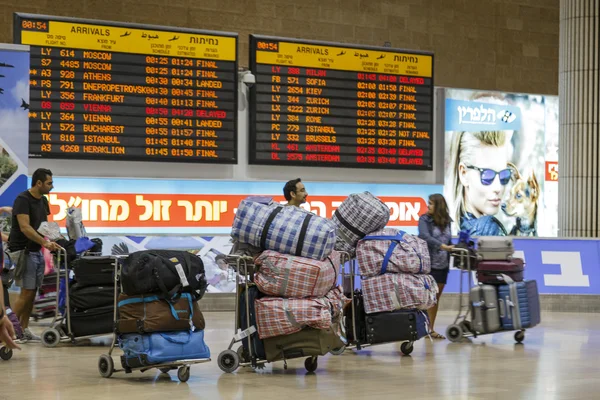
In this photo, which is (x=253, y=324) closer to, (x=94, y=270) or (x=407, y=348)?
(x=407, y=348)

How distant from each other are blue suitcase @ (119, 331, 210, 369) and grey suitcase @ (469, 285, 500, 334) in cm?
375

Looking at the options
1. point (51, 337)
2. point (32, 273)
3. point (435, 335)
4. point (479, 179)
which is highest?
point (479, 179)

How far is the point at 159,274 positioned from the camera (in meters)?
7.18

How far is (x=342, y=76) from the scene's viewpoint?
46.5ft

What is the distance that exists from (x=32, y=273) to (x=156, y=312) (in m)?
2.79

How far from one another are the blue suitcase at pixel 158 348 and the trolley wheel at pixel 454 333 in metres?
3.65

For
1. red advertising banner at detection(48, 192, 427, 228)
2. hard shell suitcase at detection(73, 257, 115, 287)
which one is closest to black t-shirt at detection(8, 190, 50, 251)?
hard shell suitcase at detection(73, 257, 115, 287)

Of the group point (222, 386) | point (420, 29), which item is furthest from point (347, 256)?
point (420, 29)

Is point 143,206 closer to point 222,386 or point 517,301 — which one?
point 517,301

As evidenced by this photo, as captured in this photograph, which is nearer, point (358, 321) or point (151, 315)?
point (151, 315)

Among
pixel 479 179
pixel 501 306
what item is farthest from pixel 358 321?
pixel 479 179

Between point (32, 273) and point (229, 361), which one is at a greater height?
point (32, 273)

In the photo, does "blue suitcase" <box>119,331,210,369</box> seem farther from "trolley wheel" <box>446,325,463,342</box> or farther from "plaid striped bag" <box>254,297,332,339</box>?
"trolley wheel" <box>446,325,463,342</box>

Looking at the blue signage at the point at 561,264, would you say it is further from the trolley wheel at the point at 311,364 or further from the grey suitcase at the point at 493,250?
the trolley wheel at the point at 311,364
